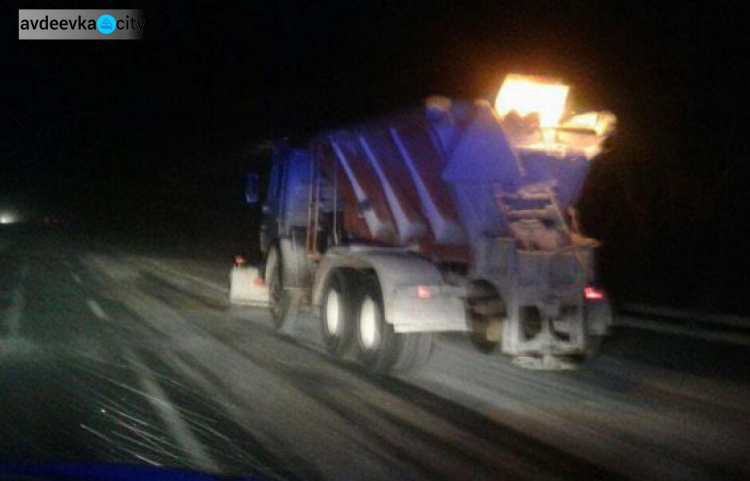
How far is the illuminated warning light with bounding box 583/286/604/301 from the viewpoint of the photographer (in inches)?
463

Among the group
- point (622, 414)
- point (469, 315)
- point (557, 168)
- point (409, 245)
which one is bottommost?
point (622, 414)

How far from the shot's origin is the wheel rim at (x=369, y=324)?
39.7 ft

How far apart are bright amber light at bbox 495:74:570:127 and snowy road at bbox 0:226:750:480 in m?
3.27

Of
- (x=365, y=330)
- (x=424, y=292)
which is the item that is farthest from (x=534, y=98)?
(x=365, y=330)

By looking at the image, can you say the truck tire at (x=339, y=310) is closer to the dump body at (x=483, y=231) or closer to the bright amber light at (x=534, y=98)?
the dump body at (x=483, y=231)

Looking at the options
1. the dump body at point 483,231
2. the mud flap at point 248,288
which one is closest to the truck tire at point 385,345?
the dump body at point 483,231

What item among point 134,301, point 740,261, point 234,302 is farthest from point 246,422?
point 740,261

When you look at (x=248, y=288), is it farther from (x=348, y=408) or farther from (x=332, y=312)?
(x=348, y=408)

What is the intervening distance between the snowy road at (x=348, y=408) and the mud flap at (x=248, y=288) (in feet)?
3.62

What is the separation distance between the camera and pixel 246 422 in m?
8.84

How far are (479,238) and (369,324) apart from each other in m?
1.97

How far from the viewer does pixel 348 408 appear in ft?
31.6

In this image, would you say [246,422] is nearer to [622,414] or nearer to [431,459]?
[431,459]

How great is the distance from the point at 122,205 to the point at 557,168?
315ft
